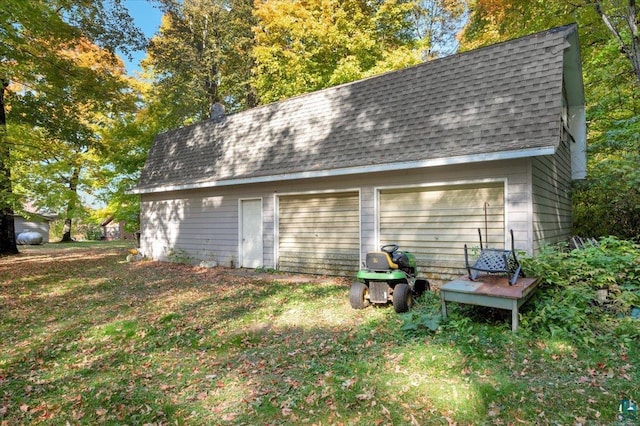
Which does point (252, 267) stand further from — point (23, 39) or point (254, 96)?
point (254, 96)

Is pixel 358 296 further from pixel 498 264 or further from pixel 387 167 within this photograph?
pixel 387 167

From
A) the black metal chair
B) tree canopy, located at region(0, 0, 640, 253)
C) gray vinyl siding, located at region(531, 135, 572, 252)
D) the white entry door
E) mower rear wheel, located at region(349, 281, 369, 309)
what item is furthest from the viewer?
the white entry door

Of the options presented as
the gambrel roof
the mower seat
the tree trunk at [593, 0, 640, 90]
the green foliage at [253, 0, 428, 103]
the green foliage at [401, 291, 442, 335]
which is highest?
the green foliage at [253, 0, 428, 103]

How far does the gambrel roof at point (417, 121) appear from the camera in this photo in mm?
6312

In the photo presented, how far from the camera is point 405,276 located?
571cm

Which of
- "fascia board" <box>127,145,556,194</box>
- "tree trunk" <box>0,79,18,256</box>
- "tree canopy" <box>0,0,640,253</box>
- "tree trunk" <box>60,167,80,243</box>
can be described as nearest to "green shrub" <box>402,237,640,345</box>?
"fascia board" <box>127,145,556,194</box>

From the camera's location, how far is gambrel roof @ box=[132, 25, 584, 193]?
249 inches

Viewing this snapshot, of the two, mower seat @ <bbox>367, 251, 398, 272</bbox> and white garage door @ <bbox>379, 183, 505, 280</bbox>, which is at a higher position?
white garage door @ <bbox>379, 183, 505, 280</bbox>

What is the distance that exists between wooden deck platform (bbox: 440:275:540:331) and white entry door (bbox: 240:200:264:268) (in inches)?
241

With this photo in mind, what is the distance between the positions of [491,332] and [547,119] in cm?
374

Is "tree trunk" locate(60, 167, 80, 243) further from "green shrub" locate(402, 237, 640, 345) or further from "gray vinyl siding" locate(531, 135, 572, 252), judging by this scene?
"gray vinyl siding" locate(531, 135, 572, 252)

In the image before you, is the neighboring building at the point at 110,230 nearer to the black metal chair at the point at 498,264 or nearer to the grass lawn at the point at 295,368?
the grass lawn at the point at 295,368

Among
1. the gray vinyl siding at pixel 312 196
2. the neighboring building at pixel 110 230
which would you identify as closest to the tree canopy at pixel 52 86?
the gray vinyl siding at pixel 312 196

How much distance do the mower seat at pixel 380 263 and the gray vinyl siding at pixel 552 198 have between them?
2675 millimetres
